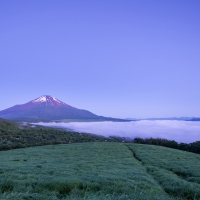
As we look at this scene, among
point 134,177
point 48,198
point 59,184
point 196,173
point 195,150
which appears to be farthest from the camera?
point 195,150

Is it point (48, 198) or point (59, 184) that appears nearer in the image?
point (48, 198)

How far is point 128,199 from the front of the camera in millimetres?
6438

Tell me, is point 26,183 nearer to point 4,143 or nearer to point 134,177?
point 134,177

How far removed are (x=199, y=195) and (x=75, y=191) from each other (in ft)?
18.1

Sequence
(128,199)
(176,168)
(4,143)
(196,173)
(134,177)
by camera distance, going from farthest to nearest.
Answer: (4,143) < (176,168) < (196,173) < (134,177) < (128,199)

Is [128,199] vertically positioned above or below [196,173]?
above

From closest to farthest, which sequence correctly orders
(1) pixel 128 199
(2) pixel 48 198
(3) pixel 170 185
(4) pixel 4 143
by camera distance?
(1) pixel 128 199, (2) pixel 48 198, (3) pixel 170 185, (4) pixel 4 143

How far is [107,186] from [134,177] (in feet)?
9.71

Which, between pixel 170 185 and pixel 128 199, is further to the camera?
pixel 170 185

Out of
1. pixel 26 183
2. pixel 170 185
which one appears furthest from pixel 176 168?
pixel 26 183

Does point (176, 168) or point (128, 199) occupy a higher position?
point (128, 199)

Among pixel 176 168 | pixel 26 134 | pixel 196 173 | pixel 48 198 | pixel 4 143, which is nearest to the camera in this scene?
pixel 48 198

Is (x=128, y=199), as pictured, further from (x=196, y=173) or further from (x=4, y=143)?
(x=4, y=143)

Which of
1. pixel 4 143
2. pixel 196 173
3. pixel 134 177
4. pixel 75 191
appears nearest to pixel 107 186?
pixel 75 191
